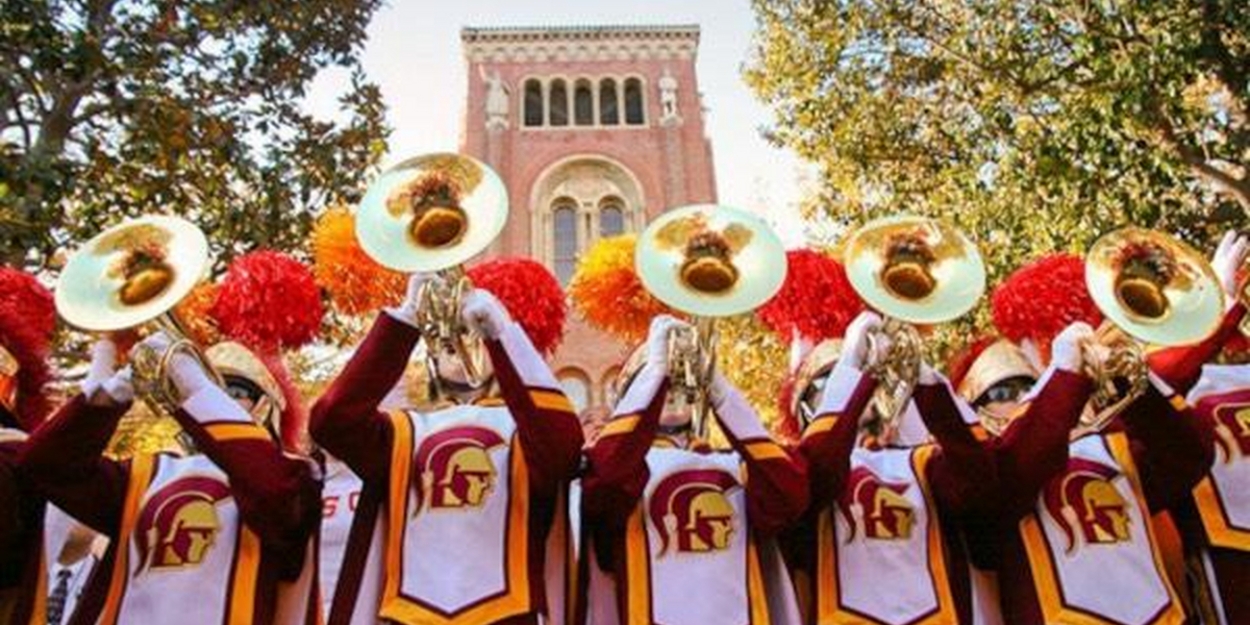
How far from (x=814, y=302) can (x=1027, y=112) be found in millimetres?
4695

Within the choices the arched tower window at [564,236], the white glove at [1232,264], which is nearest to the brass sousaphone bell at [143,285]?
the white glove at [1232,264]

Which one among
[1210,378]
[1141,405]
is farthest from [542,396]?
[1210,378]

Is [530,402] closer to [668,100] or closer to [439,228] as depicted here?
[439,228]

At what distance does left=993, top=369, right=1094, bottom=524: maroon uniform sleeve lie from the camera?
3.76 metres

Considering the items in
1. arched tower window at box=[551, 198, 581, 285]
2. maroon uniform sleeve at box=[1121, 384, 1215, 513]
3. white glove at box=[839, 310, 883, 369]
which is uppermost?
arched tower window at box=[551, 198, 581, 285]

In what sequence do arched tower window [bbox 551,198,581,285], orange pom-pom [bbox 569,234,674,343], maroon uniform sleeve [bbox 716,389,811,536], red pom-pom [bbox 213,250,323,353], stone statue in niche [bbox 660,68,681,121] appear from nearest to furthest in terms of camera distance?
maroon uniform sleeve [bbox 716,389,811,536] < red pom-pom [bbox 213,250,323,353] < orange pom-pom [bbox 569,234,674,343] < arched tower window [bbox 551,198,581,285] < stone statue in niche [bbox 660,68,681,121]

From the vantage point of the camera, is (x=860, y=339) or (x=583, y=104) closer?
(x=860, y=339)

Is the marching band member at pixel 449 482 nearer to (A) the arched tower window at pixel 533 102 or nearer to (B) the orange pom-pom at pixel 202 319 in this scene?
(B) the orange pom-pom at pixel 202 319

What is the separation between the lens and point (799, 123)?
1061 centimetres

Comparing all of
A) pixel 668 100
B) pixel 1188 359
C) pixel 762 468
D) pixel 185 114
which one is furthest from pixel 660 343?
pixel 668 100

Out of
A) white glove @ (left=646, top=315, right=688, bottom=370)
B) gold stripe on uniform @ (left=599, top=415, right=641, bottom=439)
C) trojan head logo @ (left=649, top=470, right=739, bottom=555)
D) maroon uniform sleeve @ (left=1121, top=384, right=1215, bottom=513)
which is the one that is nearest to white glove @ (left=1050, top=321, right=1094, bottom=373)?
maroon uniform sleeve @ (left=1121, top=384, right=1215, bottom=513)

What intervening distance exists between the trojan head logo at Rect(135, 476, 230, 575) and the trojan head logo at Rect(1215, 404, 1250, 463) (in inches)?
138

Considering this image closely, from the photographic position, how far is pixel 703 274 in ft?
12.6

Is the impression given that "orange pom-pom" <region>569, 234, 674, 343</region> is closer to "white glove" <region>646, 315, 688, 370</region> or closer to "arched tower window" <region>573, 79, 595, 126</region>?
"white glove" <region>646, 315, 688, 370</region>
